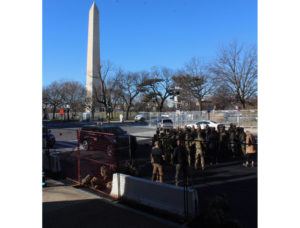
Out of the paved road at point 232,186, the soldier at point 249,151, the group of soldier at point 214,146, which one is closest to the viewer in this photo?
the paved road at point 232,186

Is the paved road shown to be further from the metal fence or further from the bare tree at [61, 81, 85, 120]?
the bare tree at [61, 81, 85, 120]

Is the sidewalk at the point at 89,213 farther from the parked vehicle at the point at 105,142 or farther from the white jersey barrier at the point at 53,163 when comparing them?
the white jersey barrier at the point at 53,163

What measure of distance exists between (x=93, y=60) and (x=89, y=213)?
45.2 m

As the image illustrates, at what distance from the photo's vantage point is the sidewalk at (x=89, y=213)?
4.39m

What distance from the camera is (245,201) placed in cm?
551

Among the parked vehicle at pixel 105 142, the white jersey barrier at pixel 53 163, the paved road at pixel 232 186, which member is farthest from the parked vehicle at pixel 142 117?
the parked vehicle at pixel 105 142

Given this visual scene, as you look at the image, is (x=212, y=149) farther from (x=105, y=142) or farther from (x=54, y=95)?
(x=54, y=95)

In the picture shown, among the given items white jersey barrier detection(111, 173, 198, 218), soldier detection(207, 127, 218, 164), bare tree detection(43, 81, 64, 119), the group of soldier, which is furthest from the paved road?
bare tree detection(43, 81, 64, 119)

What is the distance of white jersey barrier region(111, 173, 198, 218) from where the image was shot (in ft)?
15.2

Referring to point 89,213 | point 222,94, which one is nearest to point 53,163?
point 89,213

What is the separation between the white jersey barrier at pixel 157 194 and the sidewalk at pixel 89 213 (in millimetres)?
355

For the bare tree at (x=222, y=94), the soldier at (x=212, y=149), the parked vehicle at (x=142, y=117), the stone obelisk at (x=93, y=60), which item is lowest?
the soldier at (x=212, y=149)
